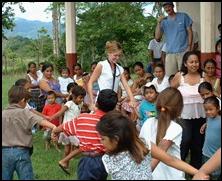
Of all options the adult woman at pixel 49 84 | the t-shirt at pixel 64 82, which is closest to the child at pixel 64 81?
the t-shirt at pixel 64 82

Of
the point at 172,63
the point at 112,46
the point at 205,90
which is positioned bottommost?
the point at 205,90

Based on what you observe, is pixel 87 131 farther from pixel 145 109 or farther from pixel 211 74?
pixel 145 109

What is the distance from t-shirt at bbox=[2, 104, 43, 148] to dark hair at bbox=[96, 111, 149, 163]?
140 centimetres

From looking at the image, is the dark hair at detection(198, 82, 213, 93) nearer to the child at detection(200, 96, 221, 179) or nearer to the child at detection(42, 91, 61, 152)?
the child at detection(200, 96, 221, 179)

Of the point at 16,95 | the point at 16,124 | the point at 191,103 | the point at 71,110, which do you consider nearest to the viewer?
the point at 16,124

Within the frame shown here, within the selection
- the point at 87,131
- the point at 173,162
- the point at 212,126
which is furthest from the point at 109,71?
the point at 173,162

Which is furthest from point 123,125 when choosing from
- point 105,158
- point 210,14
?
point 210,14

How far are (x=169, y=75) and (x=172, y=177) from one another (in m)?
4.00

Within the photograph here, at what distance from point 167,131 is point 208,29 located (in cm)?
517

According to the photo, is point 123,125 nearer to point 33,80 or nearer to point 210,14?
point 210,14

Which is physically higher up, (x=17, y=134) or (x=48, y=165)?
(x=17, y=134)

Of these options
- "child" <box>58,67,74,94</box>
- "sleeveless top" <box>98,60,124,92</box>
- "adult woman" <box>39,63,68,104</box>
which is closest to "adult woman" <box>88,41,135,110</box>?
"sleeveless top" <box>98,60,124,92</box>

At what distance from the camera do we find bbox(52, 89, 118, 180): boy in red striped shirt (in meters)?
4.33

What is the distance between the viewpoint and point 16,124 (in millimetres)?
4625
